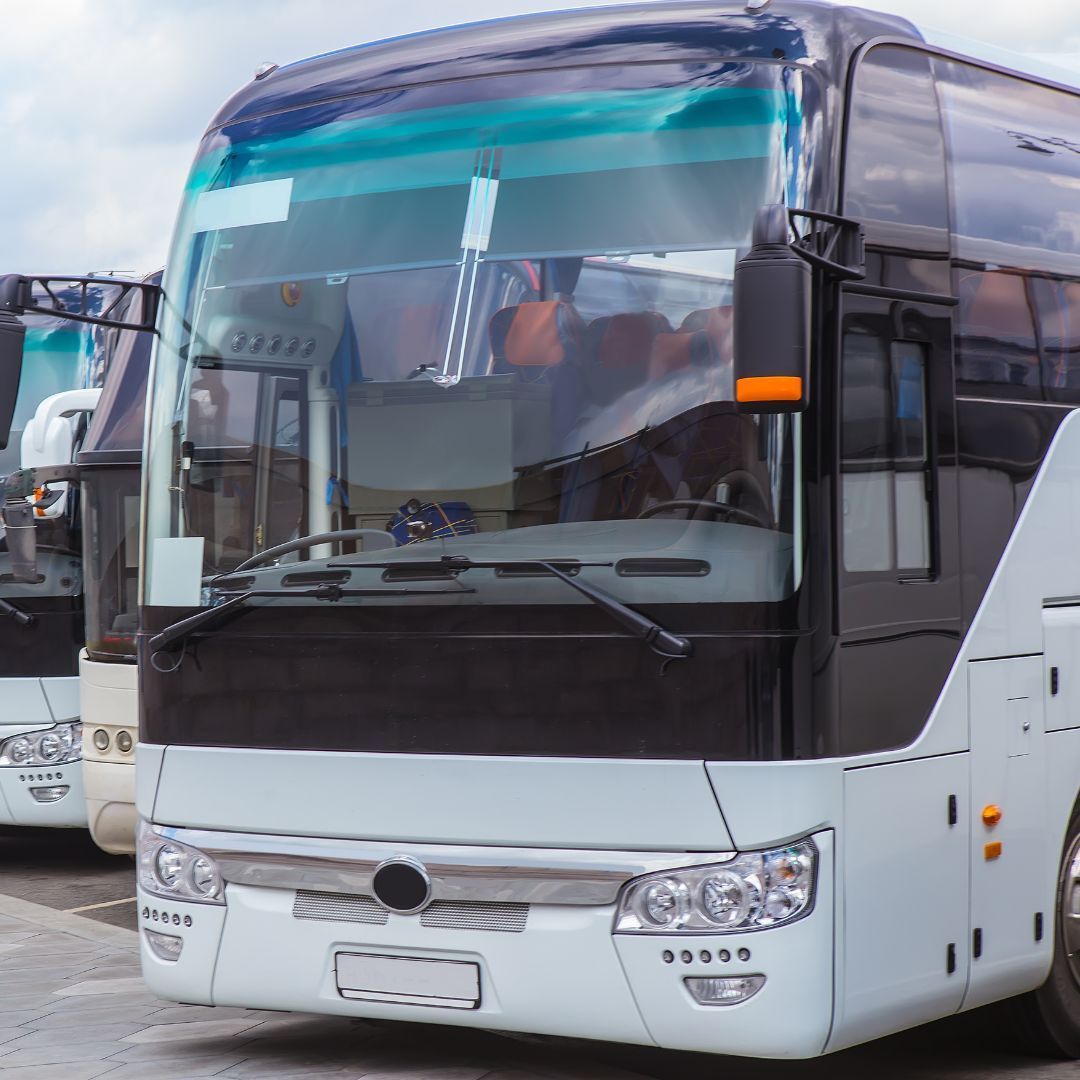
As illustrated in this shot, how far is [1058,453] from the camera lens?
685cm

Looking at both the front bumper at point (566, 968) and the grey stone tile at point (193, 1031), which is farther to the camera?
the grey stone tile at point (193, 1031)

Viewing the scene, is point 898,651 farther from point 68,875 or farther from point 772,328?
point 68,875

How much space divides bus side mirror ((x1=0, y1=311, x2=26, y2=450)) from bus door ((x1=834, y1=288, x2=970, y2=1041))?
9.34ft

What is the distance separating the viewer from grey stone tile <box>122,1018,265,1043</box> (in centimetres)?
717

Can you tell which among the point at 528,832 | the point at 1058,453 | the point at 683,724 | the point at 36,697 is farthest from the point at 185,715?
the point at 36,697

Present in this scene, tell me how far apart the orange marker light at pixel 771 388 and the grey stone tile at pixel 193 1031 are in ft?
10.5

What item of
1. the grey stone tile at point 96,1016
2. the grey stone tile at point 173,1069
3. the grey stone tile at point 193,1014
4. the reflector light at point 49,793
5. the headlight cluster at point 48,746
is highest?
the headlight cluster at point 48,746

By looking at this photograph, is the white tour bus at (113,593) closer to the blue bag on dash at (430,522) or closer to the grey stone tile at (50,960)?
the grey stone tile at (50,960)

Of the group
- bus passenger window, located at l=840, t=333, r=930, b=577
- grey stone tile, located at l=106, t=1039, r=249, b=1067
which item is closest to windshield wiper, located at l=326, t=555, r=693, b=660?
bus passenger window, located at l=840, t=333, r=930, b=577

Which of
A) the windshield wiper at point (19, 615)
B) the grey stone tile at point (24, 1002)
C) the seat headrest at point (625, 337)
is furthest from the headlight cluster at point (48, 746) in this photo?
the seat headrest at point (625, 337)

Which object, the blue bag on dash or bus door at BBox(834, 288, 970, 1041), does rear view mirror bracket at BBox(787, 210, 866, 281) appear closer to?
bus door at BBox(834, 288, 970, 1041)

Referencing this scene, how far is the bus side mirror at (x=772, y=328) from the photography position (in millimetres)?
5328

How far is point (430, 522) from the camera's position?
604cm

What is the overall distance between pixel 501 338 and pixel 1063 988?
2.89 metres
